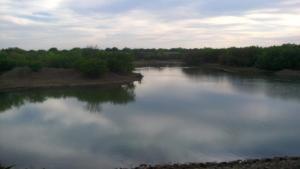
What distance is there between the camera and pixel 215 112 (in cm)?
2414

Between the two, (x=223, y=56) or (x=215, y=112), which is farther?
(x=223, y=56)

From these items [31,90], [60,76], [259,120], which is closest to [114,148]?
[259,120]

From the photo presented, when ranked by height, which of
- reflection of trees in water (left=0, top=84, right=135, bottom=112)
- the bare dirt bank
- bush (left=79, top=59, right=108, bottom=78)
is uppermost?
bush (left=79, top=59, right=108, bottom=78)

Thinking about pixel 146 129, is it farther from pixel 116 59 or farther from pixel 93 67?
pixel 116 59

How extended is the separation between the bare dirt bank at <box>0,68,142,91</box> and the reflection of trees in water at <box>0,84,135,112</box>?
3.57 m

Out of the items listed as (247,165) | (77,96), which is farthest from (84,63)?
(247,165)

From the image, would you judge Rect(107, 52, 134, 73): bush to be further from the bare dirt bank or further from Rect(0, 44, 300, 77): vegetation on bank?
the bare dirt bank

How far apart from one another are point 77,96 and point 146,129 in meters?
17.1

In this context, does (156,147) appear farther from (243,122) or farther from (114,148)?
(243,122)

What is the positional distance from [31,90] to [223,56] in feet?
149

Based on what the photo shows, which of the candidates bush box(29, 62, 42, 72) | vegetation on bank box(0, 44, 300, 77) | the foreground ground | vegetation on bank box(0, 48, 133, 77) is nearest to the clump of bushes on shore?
vegetation on bank box(0, 44, 300, 77)

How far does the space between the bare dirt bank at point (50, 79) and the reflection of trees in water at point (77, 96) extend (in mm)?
3568

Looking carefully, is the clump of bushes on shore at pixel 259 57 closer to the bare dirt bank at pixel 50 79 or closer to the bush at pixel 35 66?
the bare dirt bank at pixel 50 79

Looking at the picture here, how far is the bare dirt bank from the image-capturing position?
44.3 metres
